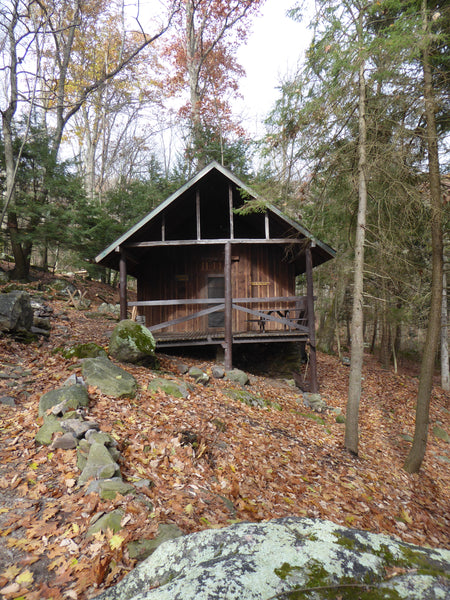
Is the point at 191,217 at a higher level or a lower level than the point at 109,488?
higher

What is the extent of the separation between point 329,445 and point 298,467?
6.75ft

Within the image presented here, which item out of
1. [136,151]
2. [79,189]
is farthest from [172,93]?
[79,189]

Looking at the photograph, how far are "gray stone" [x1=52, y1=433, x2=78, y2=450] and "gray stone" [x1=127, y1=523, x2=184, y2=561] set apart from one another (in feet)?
6.64

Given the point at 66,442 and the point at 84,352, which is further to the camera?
the point at 84,352

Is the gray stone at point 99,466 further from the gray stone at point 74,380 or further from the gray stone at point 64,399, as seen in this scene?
the gray stone at point 74,380

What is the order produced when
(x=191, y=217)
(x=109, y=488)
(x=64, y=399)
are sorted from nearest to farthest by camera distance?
(x=109, y=488), (x=64, y=399), (x=191, y=217)

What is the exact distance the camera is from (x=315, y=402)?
34.3ft

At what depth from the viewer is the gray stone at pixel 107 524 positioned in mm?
3078

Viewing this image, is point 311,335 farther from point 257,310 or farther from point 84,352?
point 84,352

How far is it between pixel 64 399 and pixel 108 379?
4.34ft

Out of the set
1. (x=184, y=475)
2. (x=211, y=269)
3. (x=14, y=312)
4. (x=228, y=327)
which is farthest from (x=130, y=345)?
(x=211, y=269)

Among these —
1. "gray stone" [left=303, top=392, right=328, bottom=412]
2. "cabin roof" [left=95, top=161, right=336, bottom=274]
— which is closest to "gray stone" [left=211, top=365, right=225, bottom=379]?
"gray stone" [left=303, top=392, right=328, bottom=412]

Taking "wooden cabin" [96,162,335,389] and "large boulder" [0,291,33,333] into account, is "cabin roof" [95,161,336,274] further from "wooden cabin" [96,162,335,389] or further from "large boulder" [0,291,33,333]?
"large boulder" [0,291,33,333]

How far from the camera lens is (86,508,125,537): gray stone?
3078 mm
